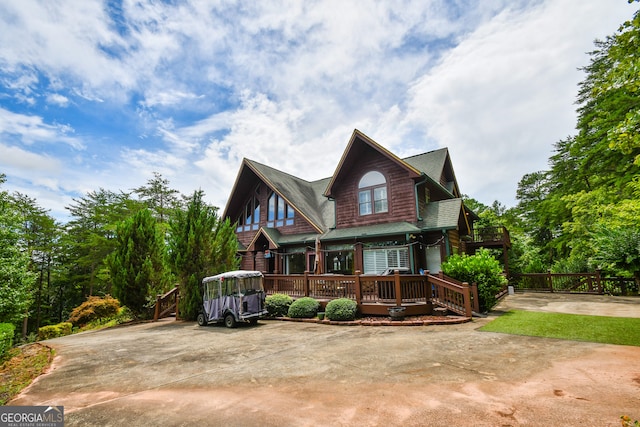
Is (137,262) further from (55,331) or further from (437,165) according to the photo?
(437,165)

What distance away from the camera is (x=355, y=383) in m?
4.75

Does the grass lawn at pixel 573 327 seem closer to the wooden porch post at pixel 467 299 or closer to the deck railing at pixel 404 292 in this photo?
the wooden porch post at pixel 467 299

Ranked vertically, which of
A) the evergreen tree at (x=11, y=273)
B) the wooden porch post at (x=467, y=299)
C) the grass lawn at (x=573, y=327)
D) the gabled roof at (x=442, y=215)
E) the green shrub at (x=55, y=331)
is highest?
the gabled roof at (x=442, y=215)

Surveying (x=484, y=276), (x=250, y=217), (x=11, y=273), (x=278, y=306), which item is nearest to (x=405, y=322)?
(x=484, y=276)

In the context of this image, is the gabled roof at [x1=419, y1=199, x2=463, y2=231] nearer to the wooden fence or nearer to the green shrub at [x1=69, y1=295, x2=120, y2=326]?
the wooden fence

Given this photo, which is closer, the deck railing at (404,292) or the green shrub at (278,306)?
the deck railing at (404,292)

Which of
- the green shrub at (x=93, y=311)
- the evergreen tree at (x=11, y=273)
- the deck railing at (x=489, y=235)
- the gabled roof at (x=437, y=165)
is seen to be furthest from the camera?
the deck railing at (x=489, y=235)

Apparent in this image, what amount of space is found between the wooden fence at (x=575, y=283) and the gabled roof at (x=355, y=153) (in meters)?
12.6

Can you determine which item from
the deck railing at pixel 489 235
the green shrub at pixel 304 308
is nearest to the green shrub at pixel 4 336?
the green shrub at pixel 304 308

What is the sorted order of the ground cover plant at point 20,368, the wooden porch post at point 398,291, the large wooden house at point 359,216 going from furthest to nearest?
the large wooden house at point 359,216 < the wooden porch post at point 398,291 < the ground cover plant at point 20,368

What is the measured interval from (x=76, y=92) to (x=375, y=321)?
14.5 m

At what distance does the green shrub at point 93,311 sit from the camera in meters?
19.3

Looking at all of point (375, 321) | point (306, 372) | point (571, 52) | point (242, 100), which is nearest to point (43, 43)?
point (242, 100)

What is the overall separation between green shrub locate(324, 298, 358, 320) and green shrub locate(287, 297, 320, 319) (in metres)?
0.89
